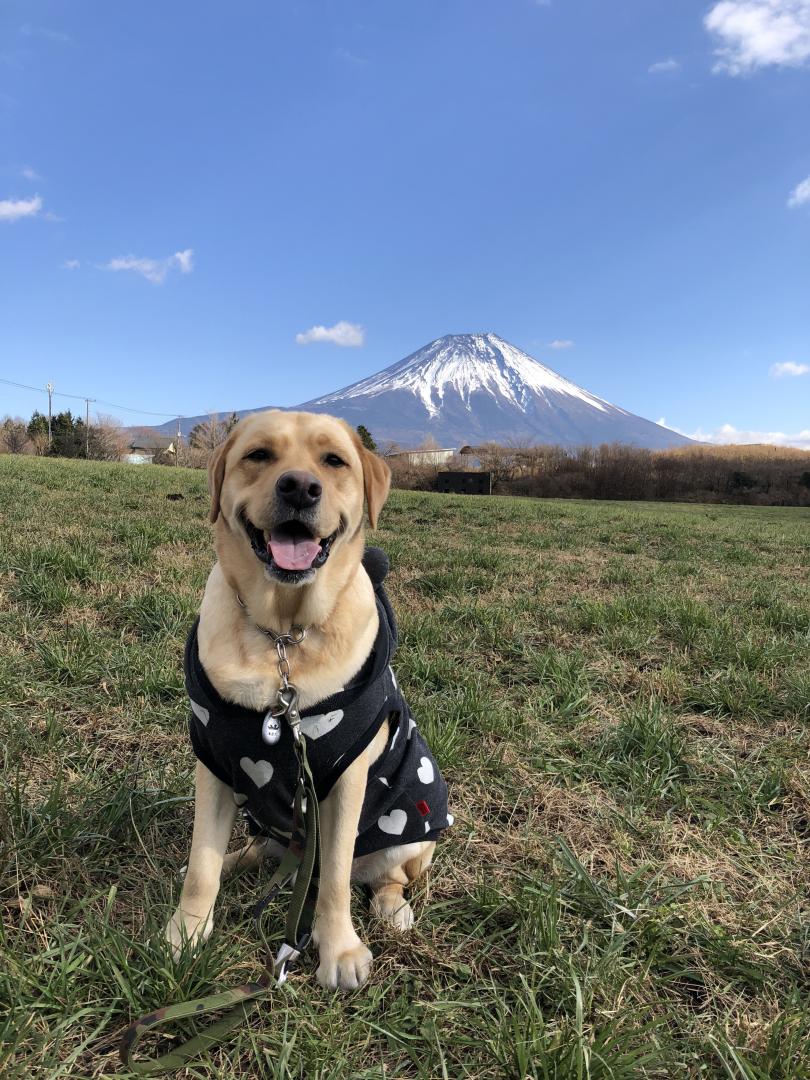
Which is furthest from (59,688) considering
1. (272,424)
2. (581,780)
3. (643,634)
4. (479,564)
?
(479,564)

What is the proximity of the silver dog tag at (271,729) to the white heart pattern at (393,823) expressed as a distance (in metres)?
0.64

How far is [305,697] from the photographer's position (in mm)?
1964

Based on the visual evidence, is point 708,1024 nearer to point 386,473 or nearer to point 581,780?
point 581,780

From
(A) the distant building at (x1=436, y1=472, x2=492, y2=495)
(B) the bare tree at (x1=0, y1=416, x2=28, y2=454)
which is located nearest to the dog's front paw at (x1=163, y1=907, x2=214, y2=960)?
(A) the distant building at (x1=436, y1=472, x2=492, y2=495)

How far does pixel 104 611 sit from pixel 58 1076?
11.1 ft

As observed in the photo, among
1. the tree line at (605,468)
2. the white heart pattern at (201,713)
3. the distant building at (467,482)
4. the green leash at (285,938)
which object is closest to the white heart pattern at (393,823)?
the green leash at (285,938)

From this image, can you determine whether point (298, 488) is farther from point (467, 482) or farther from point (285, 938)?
point (467, 482)

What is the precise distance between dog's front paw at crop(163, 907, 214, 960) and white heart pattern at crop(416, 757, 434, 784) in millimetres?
855

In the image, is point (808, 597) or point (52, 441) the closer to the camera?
point (808, 597)

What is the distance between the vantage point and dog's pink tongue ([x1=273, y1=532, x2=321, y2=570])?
2.04 m

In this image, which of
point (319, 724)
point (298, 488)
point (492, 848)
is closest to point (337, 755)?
point (319, 724)

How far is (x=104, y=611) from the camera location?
176 inches

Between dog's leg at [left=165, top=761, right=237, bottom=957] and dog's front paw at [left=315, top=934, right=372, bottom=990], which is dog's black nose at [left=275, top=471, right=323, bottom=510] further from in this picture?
dog's front paw at [left=315, top=934, right=372, bottom=990]

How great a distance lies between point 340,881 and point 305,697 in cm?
64
